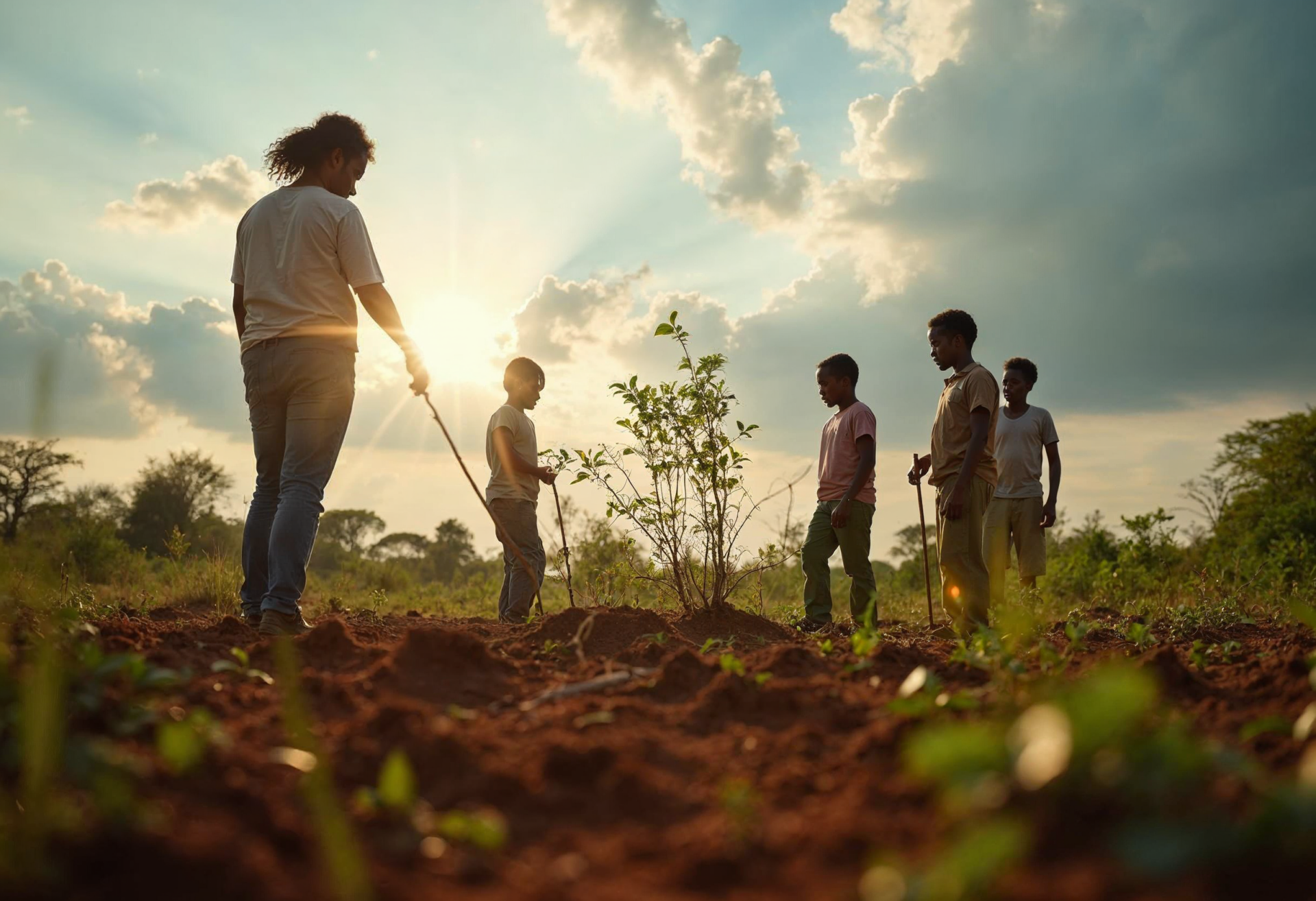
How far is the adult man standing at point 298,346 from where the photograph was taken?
3.99m

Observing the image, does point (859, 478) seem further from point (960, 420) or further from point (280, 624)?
point (280, 624)

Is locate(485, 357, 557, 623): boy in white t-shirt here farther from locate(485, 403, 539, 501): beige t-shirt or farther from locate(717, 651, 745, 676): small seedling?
locate(717, 651, 745, 676): small seedling

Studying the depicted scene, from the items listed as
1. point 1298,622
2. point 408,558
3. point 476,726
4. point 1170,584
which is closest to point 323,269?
point 476,726

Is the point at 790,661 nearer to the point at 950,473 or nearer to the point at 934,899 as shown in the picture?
the point at 934,899

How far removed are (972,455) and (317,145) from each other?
3.77 metres

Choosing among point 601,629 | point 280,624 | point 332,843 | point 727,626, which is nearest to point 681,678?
point 601,629

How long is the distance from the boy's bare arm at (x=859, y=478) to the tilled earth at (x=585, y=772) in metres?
2.26

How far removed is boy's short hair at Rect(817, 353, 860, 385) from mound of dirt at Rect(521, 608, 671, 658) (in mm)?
2282

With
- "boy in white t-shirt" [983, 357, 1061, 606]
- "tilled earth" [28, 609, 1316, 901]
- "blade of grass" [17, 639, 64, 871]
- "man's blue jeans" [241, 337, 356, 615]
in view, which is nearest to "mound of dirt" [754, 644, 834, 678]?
"tilled earth" [28, 609, 1316, 901]

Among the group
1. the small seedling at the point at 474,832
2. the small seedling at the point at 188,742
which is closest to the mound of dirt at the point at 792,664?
the small seedling at the point at 474,832

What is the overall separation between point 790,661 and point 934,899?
1.90m

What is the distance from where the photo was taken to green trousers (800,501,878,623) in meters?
5.58

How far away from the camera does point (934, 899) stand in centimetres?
104

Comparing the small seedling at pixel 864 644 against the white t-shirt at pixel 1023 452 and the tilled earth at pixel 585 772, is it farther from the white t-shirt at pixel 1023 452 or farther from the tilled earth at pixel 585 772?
the white t-shirt at pixel 1023 452
